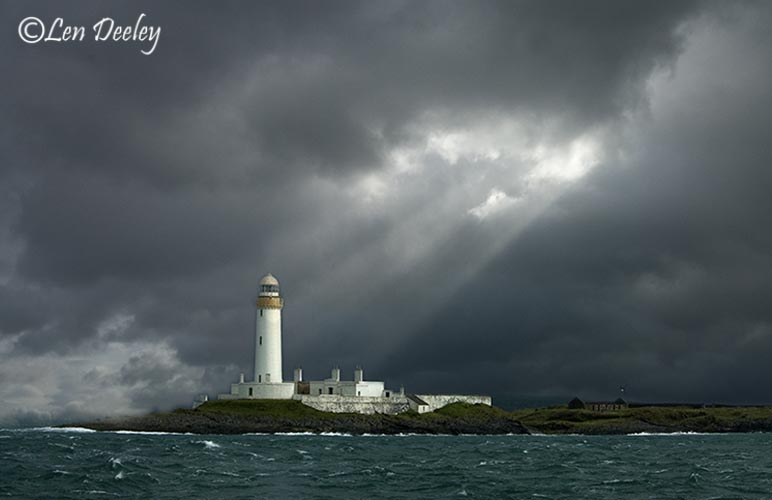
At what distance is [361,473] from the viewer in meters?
57.4

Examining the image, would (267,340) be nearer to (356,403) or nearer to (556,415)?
Result: (356,403)

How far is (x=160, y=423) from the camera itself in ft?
393

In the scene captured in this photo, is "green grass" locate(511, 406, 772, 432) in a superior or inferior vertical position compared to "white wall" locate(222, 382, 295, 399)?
inferior

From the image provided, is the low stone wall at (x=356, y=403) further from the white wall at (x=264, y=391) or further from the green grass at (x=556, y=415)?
the green grass at (x=556, y=415)

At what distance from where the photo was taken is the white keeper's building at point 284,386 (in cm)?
13662

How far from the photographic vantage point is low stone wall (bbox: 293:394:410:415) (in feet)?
446

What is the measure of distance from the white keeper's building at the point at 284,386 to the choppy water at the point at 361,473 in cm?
5382

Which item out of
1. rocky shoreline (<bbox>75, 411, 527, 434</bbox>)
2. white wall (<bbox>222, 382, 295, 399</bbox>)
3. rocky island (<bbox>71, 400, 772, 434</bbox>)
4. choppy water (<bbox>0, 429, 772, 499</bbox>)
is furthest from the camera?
A: white wall (<bbox>222, 382, 295, 399</bbox>)

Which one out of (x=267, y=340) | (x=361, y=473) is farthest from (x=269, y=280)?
(x=361, y=473)

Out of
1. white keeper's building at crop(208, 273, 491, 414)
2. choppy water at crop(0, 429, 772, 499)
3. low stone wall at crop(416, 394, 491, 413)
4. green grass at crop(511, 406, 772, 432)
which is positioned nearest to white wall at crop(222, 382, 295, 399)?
white keeper's building at crop(208, 273, 491, 414)


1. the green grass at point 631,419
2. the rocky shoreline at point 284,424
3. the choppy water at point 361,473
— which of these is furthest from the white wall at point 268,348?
the choppy water at point 361,473

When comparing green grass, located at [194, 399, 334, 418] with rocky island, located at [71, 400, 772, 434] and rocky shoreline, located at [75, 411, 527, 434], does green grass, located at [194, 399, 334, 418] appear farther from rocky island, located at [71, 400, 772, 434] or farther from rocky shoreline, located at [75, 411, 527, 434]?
rocky shoreline, located at [75, 411, 527, 434]

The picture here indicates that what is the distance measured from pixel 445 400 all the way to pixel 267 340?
3225cm

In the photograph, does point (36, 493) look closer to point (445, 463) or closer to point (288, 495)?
point (288, 495)
